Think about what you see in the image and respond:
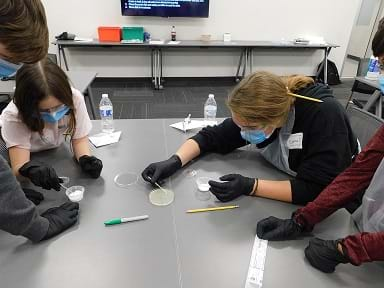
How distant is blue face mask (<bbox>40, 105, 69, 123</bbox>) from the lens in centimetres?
121

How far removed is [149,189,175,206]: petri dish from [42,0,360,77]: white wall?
3.66 metres

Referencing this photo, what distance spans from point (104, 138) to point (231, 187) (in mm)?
760

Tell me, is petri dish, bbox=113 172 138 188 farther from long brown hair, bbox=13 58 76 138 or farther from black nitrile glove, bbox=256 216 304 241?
black nitrile glove, bbox=256 216 304 241

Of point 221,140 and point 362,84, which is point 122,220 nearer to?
point 221,140

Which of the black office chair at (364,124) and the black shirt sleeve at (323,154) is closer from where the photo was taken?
the black shirt sleeve at (323,154)

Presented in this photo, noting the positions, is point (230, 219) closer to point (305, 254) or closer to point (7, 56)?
point (305, 254)

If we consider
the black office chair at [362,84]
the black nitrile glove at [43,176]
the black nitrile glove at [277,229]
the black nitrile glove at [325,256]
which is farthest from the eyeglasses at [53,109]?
the black office chair at [362,84]

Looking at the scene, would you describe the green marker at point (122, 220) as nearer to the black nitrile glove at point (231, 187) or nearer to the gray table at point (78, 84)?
the black nitrile glove at point (231, 187)

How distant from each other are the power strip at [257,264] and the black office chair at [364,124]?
92 cm

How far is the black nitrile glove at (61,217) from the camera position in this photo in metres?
0.91

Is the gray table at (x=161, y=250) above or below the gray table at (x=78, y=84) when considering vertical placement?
above

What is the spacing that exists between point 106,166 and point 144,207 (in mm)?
336

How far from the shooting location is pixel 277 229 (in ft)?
3.05

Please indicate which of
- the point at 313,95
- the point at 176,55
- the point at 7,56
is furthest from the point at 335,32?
the point at 7,56
